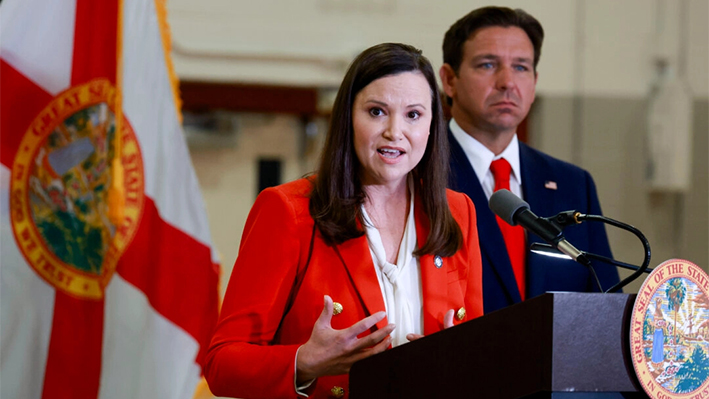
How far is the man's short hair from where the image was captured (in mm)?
2600

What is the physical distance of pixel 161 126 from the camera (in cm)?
300

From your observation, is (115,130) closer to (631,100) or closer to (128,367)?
(128,367)

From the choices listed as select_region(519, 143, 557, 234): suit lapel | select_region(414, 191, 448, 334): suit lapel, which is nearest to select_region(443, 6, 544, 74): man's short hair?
select_region(519, 143, 557, 234): suit lapel

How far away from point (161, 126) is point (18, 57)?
571 mm

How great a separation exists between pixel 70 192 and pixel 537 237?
144cm

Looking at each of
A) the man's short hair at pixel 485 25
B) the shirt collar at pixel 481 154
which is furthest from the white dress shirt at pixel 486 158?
the man's short hair at pixel 485 25

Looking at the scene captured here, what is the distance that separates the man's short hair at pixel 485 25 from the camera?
260 centimetres

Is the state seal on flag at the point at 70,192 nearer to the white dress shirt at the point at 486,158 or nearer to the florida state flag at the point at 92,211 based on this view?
the florida state flag at the point at 92,211

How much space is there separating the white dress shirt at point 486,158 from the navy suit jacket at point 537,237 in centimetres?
2

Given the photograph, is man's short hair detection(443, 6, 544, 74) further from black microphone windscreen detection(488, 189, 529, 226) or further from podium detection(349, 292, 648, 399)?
podium detection(349, 292, 648, 399)

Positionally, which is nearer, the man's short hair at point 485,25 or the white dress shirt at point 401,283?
the white dress shirt at point 401,283

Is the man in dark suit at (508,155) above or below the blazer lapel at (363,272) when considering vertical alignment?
above

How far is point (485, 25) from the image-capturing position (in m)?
2.60

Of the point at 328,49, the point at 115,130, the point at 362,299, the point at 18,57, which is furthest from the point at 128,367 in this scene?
the point at 328,49
